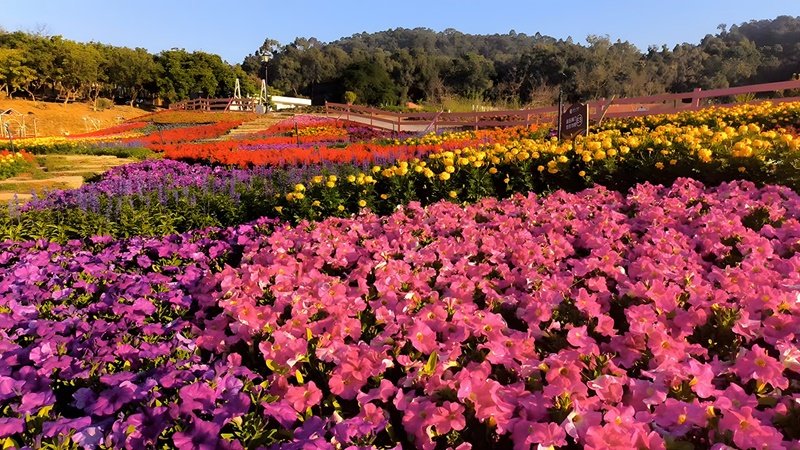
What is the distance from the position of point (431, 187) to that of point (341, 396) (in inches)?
180

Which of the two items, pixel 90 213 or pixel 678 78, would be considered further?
pixel 678 78

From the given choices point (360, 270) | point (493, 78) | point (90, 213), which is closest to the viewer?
point (360, 270)

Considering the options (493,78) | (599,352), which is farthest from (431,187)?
(493,78)

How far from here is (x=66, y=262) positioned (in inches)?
132

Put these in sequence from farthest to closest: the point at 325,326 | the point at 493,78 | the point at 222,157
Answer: the point at 493,78 < the point at 222,157 < the point at 325,326

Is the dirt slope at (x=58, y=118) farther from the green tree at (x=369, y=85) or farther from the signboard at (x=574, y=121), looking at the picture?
the signboard at (x=574, y=121)

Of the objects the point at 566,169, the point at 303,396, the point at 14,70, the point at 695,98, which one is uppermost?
the point at 14,70

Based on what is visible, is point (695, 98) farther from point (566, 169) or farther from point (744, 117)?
point (566, 169)

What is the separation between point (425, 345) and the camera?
1888mm

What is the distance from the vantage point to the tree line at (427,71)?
49541mm

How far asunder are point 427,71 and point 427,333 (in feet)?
241

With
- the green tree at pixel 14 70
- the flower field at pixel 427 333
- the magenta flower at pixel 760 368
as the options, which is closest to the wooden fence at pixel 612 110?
the flower field at pixel 427 333

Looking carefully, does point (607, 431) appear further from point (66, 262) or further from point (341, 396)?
point (66, 262)

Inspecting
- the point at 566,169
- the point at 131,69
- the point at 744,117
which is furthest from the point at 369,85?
the point at 566,169
